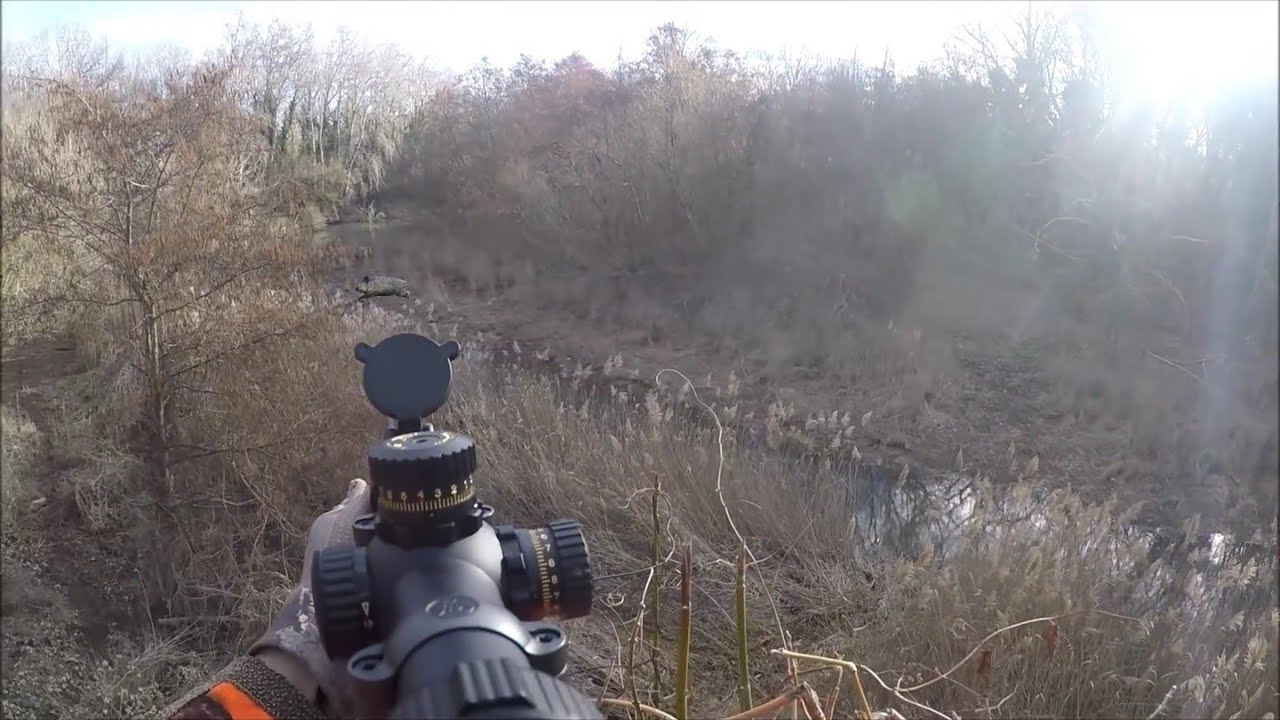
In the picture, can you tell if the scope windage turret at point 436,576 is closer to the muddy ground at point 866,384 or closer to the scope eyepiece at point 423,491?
the scope eyepiece at point 423,491

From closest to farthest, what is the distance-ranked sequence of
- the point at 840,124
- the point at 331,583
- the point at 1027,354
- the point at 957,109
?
the point at 331,583
the point at 1027,354
the point at 957,109
the point at 840,124

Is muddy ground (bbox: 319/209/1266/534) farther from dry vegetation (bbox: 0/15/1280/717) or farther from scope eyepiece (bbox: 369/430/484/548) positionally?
scope eyepiece (bbox: 369/430/484/548)

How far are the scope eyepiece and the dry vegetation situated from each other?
289 millimetres

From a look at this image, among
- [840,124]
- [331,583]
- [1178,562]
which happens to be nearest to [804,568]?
[1178,562]

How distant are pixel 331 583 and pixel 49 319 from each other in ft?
7.47

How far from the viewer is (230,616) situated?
11.0ft

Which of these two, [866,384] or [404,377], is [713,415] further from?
[866,384]

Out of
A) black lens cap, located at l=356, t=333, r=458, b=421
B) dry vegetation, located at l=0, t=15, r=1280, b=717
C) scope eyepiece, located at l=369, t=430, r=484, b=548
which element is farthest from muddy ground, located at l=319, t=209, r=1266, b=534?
scope eyepiece, located at l=369, t=430, r=484, b=548

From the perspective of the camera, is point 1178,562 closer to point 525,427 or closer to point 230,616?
point 525,427

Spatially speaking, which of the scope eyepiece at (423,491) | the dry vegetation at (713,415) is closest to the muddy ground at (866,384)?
the dry vegetation at (713,415)

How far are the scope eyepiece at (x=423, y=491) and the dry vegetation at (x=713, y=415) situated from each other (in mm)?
289

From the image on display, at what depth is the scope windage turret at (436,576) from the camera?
62cm

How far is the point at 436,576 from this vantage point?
2.35 ft

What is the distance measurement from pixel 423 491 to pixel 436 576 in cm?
7
